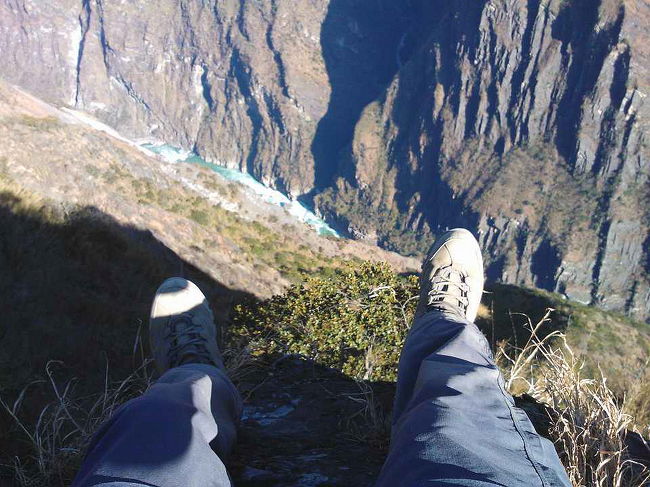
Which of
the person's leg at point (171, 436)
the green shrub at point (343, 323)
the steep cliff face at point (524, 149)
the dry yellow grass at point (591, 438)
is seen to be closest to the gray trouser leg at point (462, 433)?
the dry yellow grass at point (591, 438)

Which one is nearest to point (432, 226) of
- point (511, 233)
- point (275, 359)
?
point (511, 233)

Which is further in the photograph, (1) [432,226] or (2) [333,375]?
(1) [432,226]

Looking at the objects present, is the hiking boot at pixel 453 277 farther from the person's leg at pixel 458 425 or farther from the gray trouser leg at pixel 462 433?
the gray trouser leg at pixel 462 433

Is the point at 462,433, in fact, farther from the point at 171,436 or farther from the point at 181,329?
the point at 181,329

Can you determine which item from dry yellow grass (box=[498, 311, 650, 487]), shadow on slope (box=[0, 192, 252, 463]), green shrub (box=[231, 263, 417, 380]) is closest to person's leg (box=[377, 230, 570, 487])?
dry yellow grass (box=[498, 311, 650, 487])

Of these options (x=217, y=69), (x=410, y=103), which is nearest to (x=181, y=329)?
(x=410, y=103)

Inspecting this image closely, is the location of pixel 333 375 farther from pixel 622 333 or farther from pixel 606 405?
pixel 622 333

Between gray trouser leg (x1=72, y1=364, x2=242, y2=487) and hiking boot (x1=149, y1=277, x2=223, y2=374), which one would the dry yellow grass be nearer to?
gray trouser leg (x1=72, y1=364, x2=242, y2=487)
